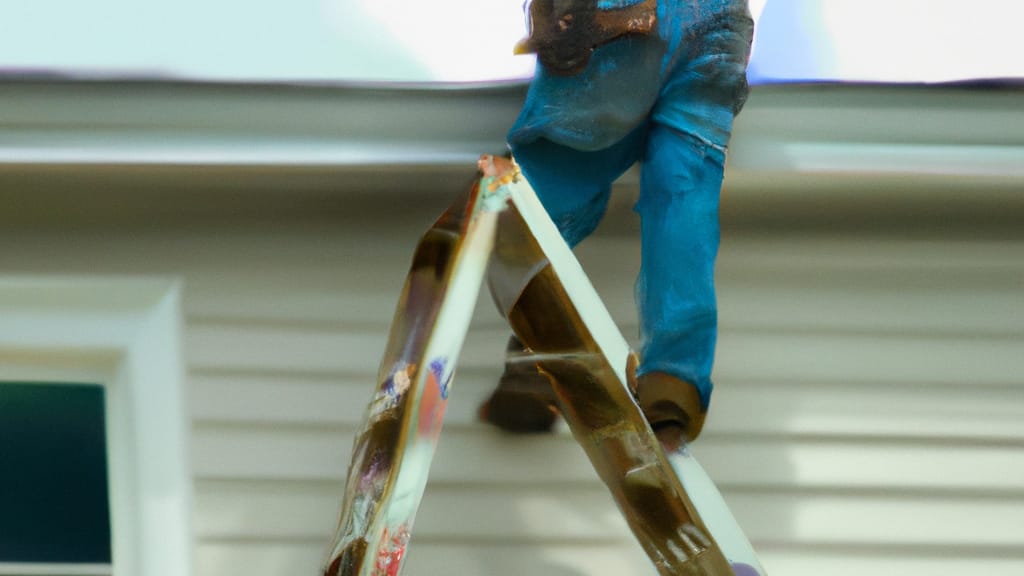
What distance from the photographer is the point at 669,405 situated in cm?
212

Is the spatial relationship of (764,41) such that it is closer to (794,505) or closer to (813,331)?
(813,331)

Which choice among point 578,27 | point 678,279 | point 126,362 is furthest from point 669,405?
point 126,362

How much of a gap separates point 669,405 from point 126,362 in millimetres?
1043

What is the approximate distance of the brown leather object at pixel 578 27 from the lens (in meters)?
2.09

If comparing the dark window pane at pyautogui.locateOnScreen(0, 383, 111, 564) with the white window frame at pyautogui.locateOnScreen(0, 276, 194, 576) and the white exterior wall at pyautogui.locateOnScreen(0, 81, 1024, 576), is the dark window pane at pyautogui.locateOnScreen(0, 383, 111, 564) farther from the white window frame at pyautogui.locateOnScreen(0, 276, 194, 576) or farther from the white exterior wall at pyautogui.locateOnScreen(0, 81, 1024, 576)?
the white exterior wall at pyautogui.locateOnScreen(0, 81, 1024, 576)

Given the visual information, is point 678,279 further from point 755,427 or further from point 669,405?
point 755,427

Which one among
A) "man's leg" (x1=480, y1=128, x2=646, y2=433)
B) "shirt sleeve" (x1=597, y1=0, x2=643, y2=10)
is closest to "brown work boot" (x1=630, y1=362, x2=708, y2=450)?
"man's leg" (x1=480, y1=128, x2=646, y2=433)

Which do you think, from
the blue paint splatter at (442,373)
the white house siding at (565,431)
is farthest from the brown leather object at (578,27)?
the blue paint splatter at (442,373)

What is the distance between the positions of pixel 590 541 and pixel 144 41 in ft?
4.07

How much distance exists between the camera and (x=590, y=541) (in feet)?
7.93

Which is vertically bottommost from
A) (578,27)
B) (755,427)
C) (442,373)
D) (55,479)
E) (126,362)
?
(442,373)

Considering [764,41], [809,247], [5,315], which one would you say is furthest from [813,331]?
[5,315]

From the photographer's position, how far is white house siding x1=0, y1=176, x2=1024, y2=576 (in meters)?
2.40

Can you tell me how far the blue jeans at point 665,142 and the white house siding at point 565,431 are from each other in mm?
264
